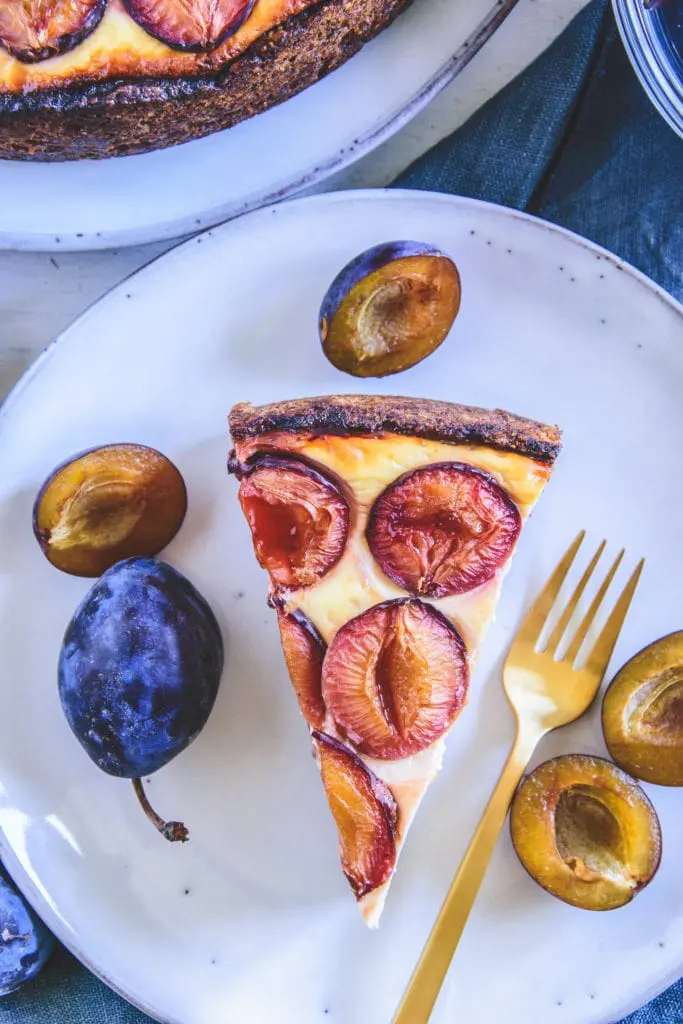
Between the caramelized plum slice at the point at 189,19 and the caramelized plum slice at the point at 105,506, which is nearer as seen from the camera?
the caramelized plum slice at the point at 189,19

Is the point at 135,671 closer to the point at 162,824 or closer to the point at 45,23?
the point at 162,824

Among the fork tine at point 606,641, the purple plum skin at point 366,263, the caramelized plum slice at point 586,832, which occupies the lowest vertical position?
the caramelized plum slice at point 586,832

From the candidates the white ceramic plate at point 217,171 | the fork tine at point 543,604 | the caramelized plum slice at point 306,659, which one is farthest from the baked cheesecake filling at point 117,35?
the fork tine at point 543,604

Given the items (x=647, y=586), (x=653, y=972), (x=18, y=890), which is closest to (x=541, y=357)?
(x=647, y=586)

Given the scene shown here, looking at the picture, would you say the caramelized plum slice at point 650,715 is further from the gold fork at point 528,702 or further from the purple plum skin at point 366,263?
the purple plum skin at point 366,263

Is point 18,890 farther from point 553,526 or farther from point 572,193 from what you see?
point 572,193

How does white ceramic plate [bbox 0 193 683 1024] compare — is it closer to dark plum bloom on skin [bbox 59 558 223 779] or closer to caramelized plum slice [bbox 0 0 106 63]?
dark plum bloom on skin [bbox 59 558 223 779]

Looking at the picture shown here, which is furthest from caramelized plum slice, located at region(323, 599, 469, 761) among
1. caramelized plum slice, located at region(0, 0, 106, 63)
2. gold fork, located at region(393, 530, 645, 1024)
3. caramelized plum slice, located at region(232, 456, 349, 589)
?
caramelized plum slice, located at region(0, 0, 106, 63)
